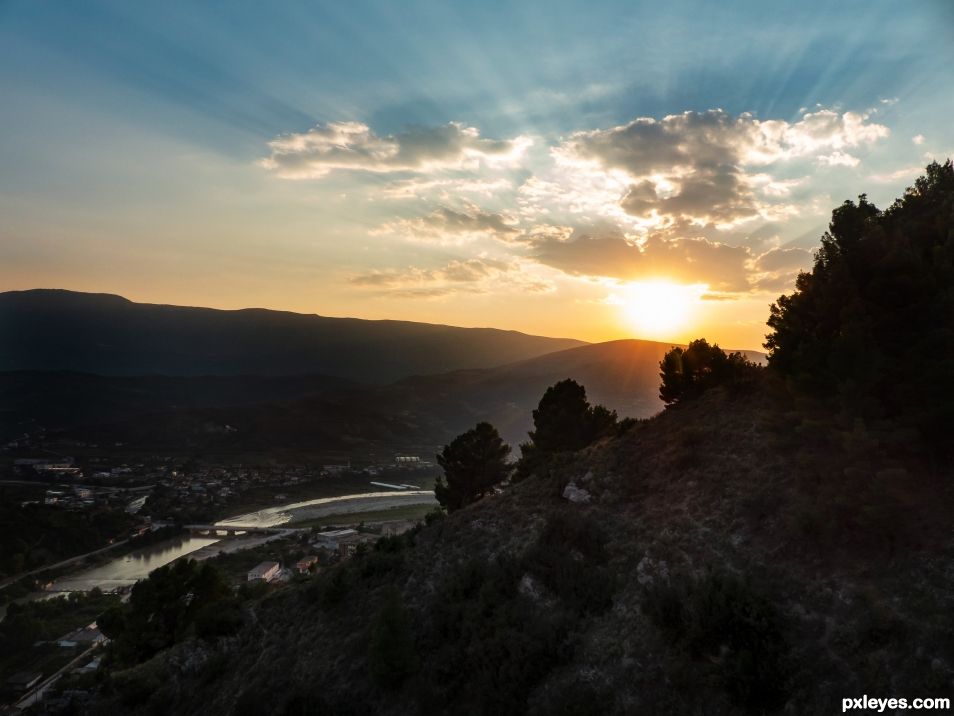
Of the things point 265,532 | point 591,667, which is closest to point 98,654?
point 265,532

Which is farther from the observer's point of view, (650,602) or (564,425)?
(564,425)

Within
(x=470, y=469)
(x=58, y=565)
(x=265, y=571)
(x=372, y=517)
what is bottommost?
(x=58, y=565)

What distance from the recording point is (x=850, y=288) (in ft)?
66.3

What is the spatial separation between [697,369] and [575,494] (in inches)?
525

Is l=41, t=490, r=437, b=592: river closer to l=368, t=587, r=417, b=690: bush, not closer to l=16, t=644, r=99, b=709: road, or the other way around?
l=16, t=644, r=99, b=709: road

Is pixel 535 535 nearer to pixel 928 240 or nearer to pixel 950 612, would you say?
pixel 950 612

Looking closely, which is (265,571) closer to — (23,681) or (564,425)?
(23,681)

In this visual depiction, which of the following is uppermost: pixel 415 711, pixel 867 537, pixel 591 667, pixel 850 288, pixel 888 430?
pixel 850 288

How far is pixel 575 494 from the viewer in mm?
28344

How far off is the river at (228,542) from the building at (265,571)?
70.9 feet

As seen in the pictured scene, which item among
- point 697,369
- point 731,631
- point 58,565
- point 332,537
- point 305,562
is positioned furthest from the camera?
point 332,537

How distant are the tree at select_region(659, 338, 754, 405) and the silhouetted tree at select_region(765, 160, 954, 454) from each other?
1093 cm

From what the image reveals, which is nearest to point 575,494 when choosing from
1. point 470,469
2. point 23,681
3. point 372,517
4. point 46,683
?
point 470,469

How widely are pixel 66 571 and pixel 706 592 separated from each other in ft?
344
